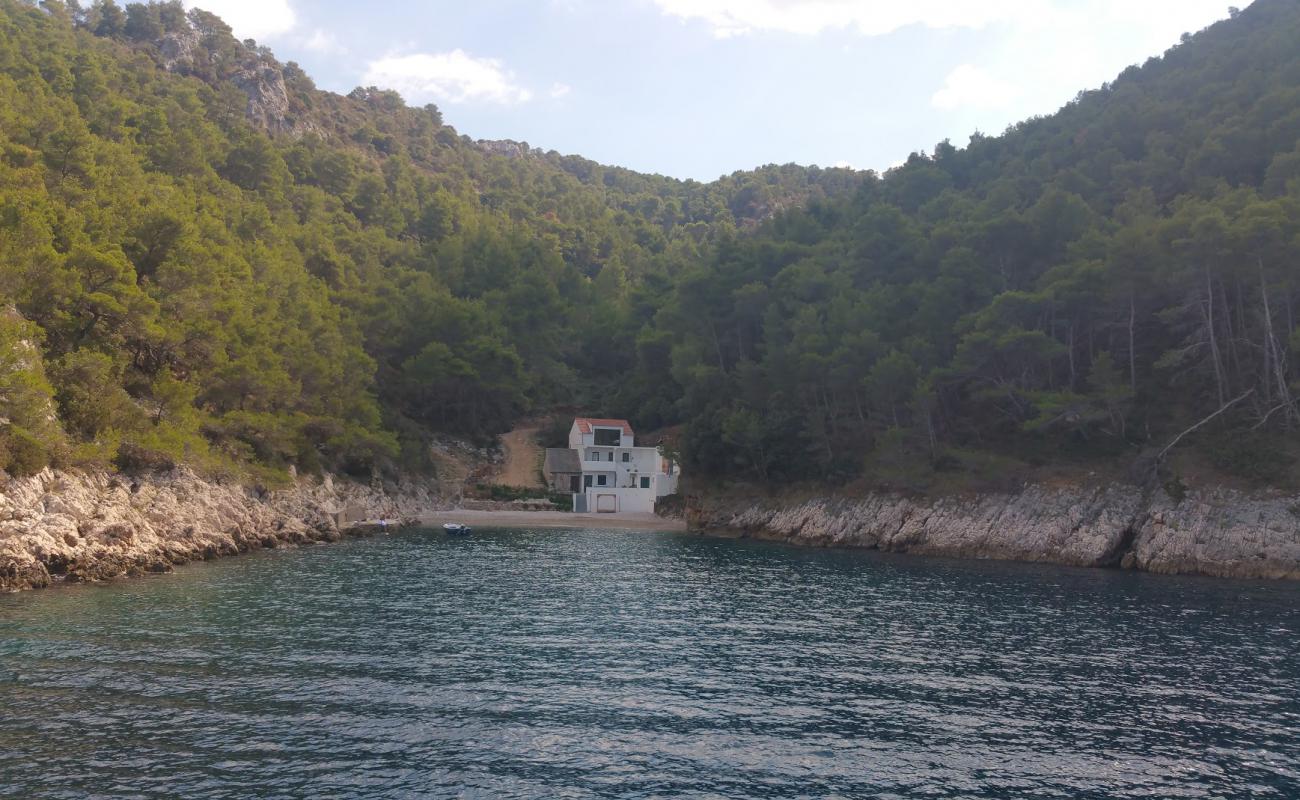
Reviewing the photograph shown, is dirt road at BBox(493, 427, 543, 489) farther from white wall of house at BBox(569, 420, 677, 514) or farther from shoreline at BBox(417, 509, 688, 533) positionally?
shoreline at BBox(417, 509, 688, 533)

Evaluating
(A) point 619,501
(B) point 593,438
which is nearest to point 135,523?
(A) point 619,501

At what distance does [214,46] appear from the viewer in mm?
156250

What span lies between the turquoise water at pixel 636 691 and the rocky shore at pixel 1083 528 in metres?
6.53

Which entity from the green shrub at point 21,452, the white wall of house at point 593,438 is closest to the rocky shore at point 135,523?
the green shrub at point 21,452

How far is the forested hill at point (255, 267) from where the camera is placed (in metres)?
42.6

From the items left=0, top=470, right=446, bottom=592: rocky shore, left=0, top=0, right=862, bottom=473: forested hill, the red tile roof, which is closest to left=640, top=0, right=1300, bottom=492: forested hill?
the red tile roof

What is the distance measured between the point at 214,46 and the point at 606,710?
17204cm

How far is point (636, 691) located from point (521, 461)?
73.2 m

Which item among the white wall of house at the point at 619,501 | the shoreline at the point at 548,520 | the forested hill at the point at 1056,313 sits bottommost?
the shoreline at the point at 548,520

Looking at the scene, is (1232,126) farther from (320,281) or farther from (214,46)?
(214,46)

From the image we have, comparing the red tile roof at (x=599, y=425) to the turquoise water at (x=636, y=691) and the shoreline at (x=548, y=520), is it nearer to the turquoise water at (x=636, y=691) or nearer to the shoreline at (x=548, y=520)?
the shoreline at (x=548, y=520)

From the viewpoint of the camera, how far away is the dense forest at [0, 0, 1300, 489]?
46594mm

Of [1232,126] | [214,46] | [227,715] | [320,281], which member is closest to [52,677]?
[227,715]

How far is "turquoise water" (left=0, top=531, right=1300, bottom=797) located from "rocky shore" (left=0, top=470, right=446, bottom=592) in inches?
95.7
